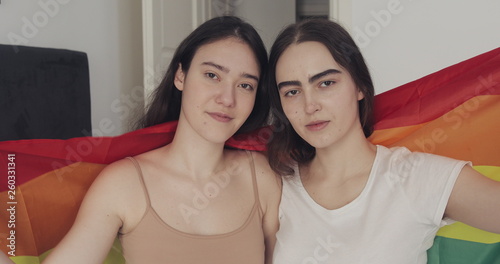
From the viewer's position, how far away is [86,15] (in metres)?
2.72

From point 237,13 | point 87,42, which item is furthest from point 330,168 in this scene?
point 237,13

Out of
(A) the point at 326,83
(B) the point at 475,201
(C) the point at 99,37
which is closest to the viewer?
(B) the point at 475,201

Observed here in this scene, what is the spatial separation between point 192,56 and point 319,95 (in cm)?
38

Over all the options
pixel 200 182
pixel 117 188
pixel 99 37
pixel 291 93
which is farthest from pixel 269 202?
pixel 99 37

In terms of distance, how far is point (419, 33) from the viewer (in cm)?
248

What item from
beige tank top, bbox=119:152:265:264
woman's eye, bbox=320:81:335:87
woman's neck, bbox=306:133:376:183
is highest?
woman's eye, bbox=320:81:335:87

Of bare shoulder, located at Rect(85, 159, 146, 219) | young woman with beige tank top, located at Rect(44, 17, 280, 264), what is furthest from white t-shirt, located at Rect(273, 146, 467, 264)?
bare shoulder, located at Rect(85, 159, 146, 219)

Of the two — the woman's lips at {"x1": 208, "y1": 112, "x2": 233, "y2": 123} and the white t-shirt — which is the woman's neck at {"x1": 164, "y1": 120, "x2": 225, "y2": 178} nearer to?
the woman's lips at {"x1": 208, "y1": 112, "x2": 233, "y2": 123}

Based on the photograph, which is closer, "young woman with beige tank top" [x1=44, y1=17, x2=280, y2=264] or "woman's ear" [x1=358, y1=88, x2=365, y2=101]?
"young woman with beige tank top" [x1=44, y1=17, x2=280, y2=264]

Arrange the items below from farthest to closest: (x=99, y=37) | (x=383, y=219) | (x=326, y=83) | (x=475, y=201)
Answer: (x=99, y=37) → (x=326, y=83) → (x=383, y=219) → (x=475, y=201)

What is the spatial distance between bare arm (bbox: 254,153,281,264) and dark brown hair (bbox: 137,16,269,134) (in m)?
0.18

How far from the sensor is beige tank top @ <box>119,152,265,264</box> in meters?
1.29

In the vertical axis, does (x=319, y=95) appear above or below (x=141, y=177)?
above

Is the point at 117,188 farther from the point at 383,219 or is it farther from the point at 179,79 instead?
the point at 383,219
